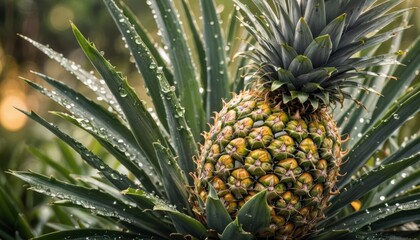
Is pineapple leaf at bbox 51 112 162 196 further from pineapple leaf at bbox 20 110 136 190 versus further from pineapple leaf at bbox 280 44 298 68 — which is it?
pineapple leaf at bbox 280 44 298 68

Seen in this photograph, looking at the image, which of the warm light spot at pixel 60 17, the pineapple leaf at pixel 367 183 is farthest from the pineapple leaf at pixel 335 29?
the warm light spot at pixel 60 17

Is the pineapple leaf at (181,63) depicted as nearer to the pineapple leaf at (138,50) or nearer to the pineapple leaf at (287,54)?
the pineapple leaf at (138,50)

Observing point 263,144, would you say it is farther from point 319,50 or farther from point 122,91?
point 122,91

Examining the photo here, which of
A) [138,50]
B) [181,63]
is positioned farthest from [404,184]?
[138,50]

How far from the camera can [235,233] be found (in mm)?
1308

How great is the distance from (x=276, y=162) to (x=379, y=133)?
378 millimetres

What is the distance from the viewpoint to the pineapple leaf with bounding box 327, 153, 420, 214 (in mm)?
1450

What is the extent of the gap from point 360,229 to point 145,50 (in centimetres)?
80

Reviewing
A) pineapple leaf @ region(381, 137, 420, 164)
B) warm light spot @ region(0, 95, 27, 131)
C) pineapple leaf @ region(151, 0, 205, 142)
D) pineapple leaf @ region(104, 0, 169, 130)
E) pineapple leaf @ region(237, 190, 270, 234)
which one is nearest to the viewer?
pineapple leaf @ region(237, 190, 270, 234)

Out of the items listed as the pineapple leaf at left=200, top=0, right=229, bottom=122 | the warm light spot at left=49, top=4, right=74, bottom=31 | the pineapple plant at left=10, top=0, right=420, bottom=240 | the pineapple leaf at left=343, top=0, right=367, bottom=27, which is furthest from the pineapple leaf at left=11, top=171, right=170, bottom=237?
the warm light spot at left=49, top=4, right=74, bottom=31

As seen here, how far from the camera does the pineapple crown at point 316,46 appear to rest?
4.85 ft

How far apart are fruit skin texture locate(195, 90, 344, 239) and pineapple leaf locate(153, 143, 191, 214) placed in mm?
55

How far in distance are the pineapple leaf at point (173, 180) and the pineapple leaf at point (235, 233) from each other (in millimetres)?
248

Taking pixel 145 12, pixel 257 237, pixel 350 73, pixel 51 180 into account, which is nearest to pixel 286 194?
pixel 257 237
